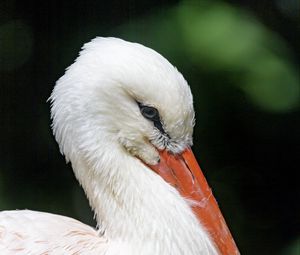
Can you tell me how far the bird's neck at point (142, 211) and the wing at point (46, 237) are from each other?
69 mm

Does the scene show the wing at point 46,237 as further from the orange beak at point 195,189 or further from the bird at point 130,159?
the orange beak at point 195,189

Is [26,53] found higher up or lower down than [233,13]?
lower down

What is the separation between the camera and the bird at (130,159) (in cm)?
230

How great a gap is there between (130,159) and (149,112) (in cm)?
15

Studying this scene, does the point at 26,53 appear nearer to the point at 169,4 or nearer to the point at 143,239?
the point at 169,4

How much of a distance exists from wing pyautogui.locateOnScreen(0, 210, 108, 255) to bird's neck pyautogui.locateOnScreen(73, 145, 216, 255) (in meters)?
0.07

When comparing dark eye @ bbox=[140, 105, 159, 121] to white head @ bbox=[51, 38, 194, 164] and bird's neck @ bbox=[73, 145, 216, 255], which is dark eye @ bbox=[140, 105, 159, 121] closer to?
white head @ bbox=[51, 38, 194, 164]

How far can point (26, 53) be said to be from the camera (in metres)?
4.01

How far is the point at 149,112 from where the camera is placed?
2322 mm

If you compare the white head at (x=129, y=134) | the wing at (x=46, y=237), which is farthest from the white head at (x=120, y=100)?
the wing at (x=46, y=237)

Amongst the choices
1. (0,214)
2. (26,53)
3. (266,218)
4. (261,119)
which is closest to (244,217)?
(266,218)

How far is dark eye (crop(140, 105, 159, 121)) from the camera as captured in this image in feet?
7.59

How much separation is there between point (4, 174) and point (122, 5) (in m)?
0.95

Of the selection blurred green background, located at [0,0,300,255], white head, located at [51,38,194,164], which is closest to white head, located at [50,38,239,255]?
white head, located at [51,38,194,164]
